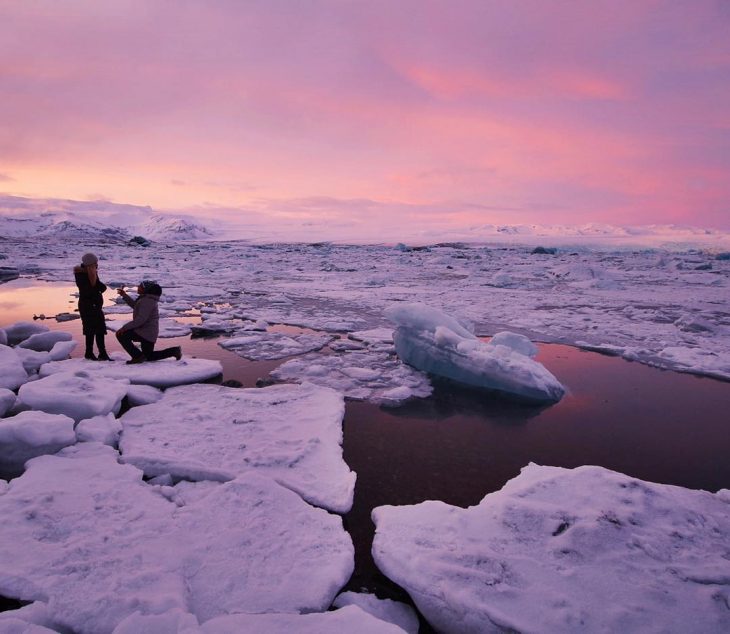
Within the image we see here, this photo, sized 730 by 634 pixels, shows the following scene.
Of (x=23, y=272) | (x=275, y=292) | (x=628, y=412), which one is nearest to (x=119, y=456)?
(x=628, y=412)

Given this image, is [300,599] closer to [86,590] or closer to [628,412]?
[86,590]

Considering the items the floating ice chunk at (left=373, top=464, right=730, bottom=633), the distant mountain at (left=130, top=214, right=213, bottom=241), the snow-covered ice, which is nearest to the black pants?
the floating ice chunk at (left=373, top=464, right=730, bottom=633)

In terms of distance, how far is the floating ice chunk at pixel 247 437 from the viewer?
312 cm

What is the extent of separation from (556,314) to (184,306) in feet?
30.0

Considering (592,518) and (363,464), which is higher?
(592,518)

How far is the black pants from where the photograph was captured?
5453mm

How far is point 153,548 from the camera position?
232 centimetres

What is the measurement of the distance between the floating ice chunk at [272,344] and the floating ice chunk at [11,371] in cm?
258

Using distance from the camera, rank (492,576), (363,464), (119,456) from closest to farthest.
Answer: (492,576)
(119,456)
(363,464)

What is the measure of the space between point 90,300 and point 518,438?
17.2 feet

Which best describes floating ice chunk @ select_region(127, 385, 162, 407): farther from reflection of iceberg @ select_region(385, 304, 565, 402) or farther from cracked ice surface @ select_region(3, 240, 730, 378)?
cracked ice surface @ select_region(3, 240, 730, 378)

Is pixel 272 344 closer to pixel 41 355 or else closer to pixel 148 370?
pixel 148 370

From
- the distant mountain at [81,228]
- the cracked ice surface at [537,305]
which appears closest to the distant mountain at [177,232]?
the distant mountain at [81,228]

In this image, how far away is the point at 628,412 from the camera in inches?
188
